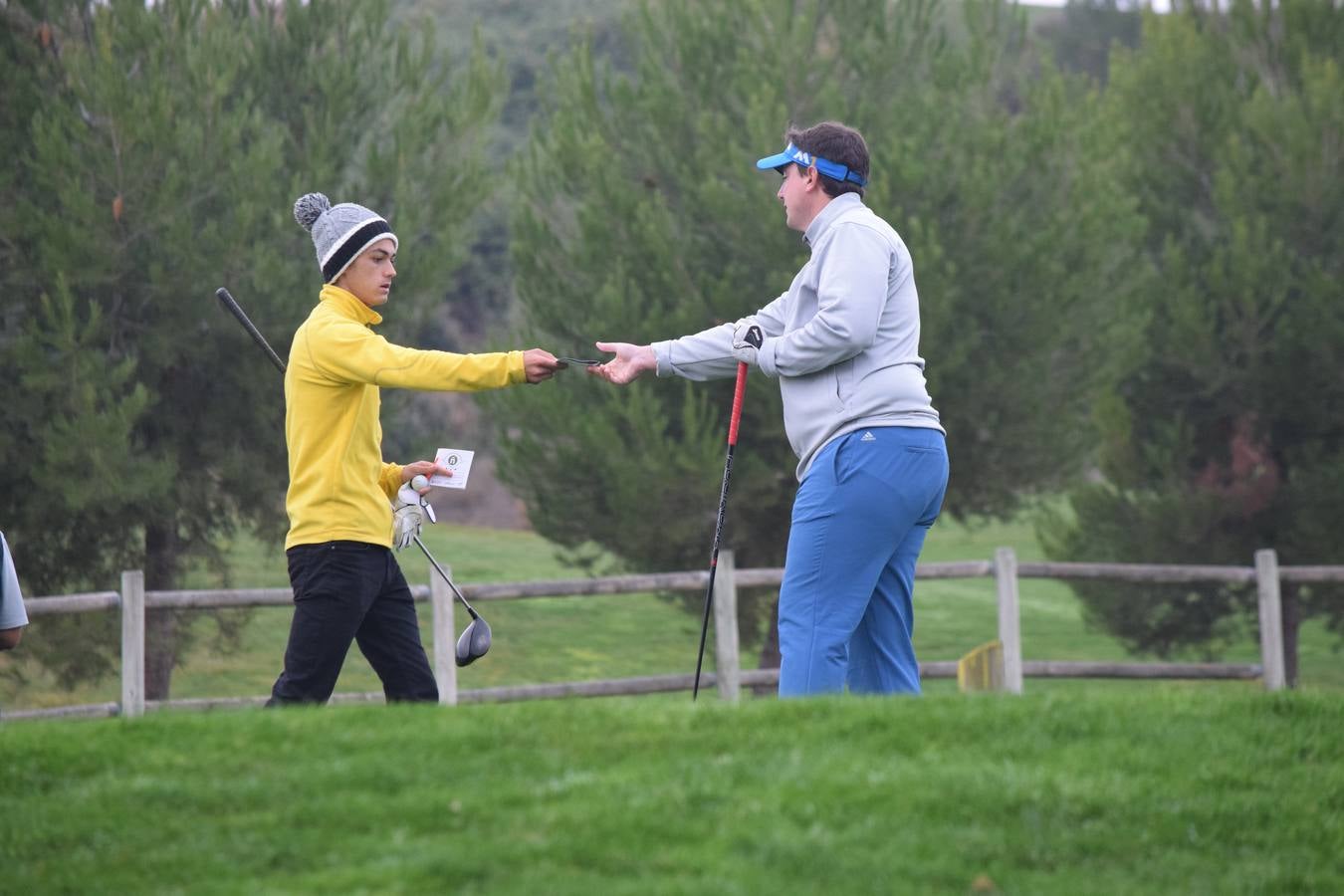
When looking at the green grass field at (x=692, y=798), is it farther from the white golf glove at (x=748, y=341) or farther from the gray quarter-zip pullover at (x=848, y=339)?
the white golf glove at (x=748, y=341)

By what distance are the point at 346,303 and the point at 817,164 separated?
1644 mm

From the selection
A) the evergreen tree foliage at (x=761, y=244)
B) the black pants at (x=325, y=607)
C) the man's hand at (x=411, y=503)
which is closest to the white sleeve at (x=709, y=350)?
the man's hand at (x=411, y=503)

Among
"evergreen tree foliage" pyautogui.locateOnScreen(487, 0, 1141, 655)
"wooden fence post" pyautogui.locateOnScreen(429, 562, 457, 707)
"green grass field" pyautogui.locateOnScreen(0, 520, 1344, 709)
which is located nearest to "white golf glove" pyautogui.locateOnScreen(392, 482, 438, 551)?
"wooden fence post" pyautogui.locateOnScreen(429, 562, 457, 707)

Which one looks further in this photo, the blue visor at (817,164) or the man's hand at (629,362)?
the man's hand at (629,362)

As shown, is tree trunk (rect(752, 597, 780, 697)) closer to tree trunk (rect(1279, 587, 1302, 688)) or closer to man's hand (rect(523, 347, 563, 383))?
tree trunk (rect(1279, 587, 1302, 688))

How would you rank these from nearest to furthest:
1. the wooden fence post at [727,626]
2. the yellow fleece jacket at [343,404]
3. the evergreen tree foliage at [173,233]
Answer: the yellow fleece jacket at [343,404]
the wooden fence post at [727,626]
the evergreen tree foliage at [173,233]

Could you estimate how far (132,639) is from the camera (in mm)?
12945

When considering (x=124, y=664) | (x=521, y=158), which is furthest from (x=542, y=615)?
(x=124, y=664)

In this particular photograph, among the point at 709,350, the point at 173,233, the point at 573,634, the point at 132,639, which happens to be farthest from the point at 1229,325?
the point at 709,350

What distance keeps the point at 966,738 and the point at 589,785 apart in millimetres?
1084

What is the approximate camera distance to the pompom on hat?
6.32 meters

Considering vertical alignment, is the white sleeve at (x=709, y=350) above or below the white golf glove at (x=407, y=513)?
above

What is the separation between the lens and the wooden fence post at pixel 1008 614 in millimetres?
14945

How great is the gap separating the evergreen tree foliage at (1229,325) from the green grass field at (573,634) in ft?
5.40
